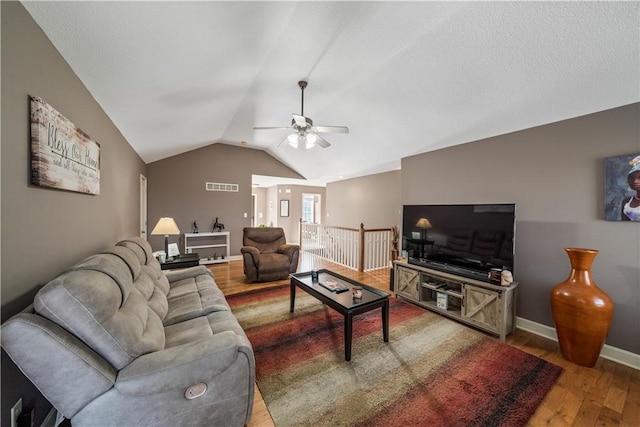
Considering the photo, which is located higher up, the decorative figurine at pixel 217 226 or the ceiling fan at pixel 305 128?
the ceiling fan at pixel 305 128

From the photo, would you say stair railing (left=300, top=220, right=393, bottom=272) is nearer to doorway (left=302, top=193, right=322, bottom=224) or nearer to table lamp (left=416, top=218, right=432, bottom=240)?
table lamp (left=416, top=218, right=432, bottom=240)

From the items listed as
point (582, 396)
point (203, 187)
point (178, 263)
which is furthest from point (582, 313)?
point (203, 187)

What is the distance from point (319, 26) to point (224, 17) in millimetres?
749

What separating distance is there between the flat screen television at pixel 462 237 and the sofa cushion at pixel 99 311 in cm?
311

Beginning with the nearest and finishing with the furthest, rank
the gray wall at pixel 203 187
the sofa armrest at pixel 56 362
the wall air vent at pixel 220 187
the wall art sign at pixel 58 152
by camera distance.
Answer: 1. the sofa armrest at pixel 56 362
2. the wall art sign at pixel 58 152
3. the gray wall at pixel 203 187
4. the wall air vent at pixel 220 187

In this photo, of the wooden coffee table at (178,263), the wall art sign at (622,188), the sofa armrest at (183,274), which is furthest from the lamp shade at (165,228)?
the wall art sign at (622,188)

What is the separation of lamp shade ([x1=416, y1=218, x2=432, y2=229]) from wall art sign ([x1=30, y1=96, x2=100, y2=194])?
364 cm

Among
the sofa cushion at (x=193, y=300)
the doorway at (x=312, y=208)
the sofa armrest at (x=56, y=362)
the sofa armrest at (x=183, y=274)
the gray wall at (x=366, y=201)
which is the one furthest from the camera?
the doorway at (x=312, y=208)

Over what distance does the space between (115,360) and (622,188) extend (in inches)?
155

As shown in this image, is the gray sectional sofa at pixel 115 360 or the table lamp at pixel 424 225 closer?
the gray sectional sofa at pixel 115 360

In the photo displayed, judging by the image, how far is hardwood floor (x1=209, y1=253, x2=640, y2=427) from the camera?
5.12ft

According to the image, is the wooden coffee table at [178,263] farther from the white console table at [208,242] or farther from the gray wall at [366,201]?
the gray wall at [366,201]

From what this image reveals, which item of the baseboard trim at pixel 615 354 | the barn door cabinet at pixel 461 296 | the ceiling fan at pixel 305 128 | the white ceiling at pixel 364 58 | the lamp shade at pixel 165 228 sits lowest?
the baseboard trim at pixel 615 354

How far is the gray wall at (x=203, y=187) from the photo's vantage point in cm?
529
